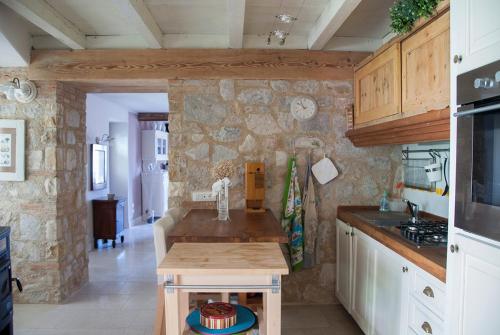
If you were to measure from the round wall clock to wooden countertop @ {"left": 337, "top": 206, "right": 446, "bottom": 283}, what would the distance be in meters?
1.03

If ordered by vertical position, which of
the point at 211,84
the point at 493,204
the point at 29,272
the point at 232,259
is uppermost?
the point at 211,84

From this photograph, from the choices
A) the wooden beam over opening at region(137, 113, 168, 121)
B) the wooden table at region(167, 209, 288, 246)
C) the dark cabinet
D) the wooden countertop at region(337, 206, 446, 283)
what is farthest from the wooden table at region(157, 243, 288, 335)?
the wooden beam over opening at region(137, 113, 168, 121)

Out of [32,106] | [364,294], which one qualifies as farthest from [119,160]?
[364,294]

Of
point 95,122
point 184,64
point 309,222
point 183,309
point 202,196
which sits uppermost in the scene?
point 184,64

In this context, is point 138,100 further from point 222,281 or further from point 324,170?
point 222,281

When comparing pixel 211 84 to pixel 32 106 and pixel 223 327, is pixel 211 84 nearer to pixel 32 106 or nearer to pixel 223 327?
pixel 32 106

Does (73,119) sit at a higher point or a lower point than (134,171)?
higher

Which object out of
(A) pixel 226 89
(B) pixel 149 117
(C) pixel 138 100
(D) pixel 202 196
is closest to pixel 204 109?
(A) pixel 226 89

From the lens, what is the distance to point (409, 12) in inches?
79.6

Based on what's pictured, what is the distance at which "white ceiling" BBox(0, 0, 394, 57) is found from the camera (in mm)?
2402

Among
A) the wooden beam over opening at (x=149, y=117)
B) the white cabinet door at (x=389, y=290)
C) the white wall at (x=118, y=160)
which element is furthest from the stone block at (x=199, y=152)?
the wooden beam over opening at (x=149, y=117)

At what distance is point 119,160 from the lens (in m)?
6.36

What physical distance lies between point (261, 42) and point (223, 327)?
244 centimetres

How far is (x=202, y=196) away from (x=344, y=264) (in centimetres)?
137
